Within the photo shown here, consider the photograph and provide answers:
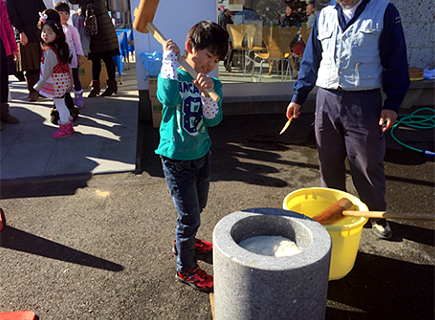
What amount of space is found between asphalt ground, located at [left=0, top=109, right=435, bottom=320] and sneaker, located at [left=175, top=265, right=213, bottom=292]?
2.2 inches

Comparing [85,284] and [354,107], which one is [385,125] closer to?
[354,107]

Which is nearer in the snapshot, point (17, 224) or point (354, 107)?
point (354, 107)

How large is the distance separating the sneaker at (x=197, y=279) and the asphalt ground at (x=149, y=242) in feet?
0.18

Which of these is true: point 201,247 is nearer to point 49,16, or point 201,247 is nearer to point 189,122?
point 189,122

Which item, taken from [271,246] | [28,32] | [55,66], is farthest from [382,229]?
[28,32]

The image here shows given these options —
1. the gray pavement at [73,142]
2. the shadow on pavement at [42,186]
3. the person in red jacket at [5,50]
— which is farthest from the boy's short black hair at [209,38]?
the person in red jacket at [5,50]

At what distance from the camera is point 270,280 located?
1.71 meters

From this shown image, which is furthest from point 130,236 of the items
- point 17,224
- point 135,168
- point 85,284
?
point 135,168

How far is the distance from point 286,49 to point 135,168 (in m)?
4.49

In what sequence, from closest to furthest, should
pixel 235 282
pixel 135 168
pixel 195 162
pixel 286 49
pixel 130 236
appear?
pixel 235 282 → pixel 195 162 → pixel 130 236 → pixel 135 168 → pixel 286 49

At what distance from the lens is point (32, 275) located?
291 centimetres

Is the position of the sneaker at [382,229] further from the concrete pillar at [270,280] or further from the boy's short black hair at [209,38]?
the boy's short black hair at [209,38]

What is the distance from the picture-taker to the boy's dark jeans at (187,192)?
2.47 meters

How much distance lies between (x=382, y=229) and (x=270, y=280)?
2121 millimetres
